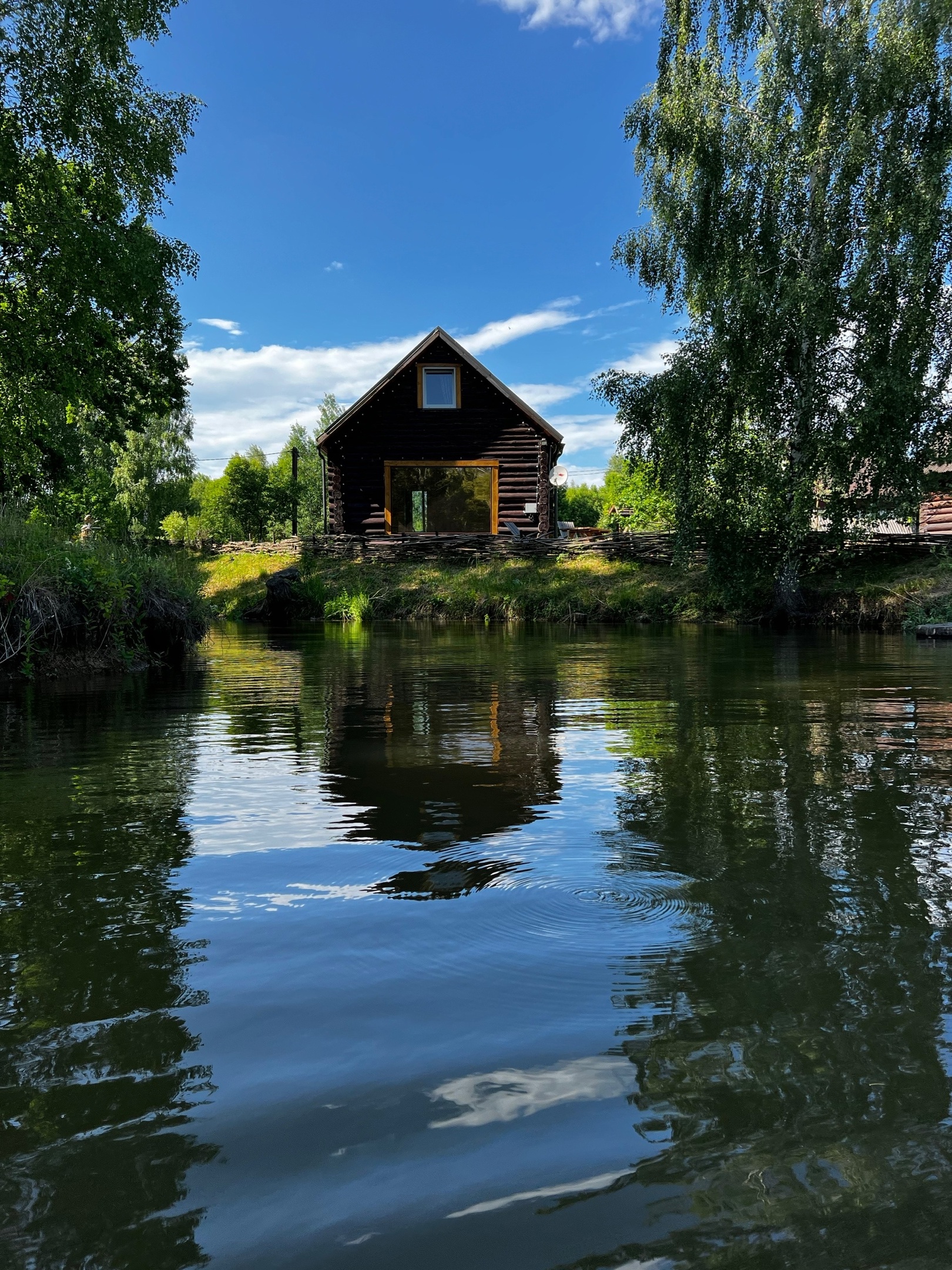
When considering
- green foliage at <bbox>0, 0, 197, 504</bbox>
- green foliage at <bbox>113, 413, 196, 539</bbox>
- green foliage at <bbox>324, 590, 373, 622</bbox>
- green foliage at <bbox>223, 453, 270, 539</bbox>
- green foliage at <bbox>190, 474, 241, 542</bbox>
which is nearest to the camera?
green foliage at <bbox>0, 0, 197, 504</bbox>

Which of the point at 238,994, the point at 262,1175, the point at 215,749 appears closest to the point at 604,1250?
the point at 262,1175

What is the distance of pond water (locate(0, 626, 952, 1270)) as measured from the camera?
1402mm

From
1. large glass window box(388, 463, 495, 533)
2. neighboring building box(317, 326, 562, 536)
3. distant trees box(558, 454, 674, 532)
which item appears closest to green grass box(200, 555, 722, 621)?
distant trees box(558, 454, 674, 532)

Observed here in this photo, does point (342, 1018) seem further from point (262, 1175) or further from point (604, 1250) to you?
point (604, 1250)

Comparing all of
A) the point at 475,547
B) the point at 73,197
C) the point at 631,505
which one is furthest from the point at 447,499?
the point at 73,197

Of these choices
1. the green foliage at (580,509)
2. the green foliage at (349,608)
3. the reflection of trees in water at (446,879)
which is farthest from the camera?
the green foliage at (580,509)

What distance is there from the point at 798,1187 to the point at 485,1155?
0.52 metres

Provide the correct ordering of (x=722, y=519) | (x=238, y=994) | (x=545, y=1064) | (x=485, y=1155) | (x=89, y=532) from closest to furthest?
(x=485, y=1155) < (x=545, y=1064) < (x=238, y=994) < (x=89, y=532) < (x=722, y=519)

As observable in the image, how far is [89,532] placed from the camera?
43.8 ft

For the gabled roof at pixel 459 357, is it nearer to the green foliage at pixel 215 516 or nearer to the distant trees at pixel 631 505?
the distant trees at pixel 631 505

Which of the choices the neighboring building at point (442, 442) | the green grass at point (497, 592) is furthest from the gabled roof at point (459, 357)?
the green grass at point (497, 592)

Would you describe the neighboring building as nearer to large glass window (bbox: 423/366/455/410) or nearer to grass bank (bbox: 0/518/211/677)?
large glass window (bbox: 423/366/455/410)

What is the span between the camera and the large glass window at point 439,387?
28.7 metres

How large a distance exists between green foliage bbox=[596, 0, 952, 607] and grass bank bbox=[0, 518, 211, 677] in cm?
1176
